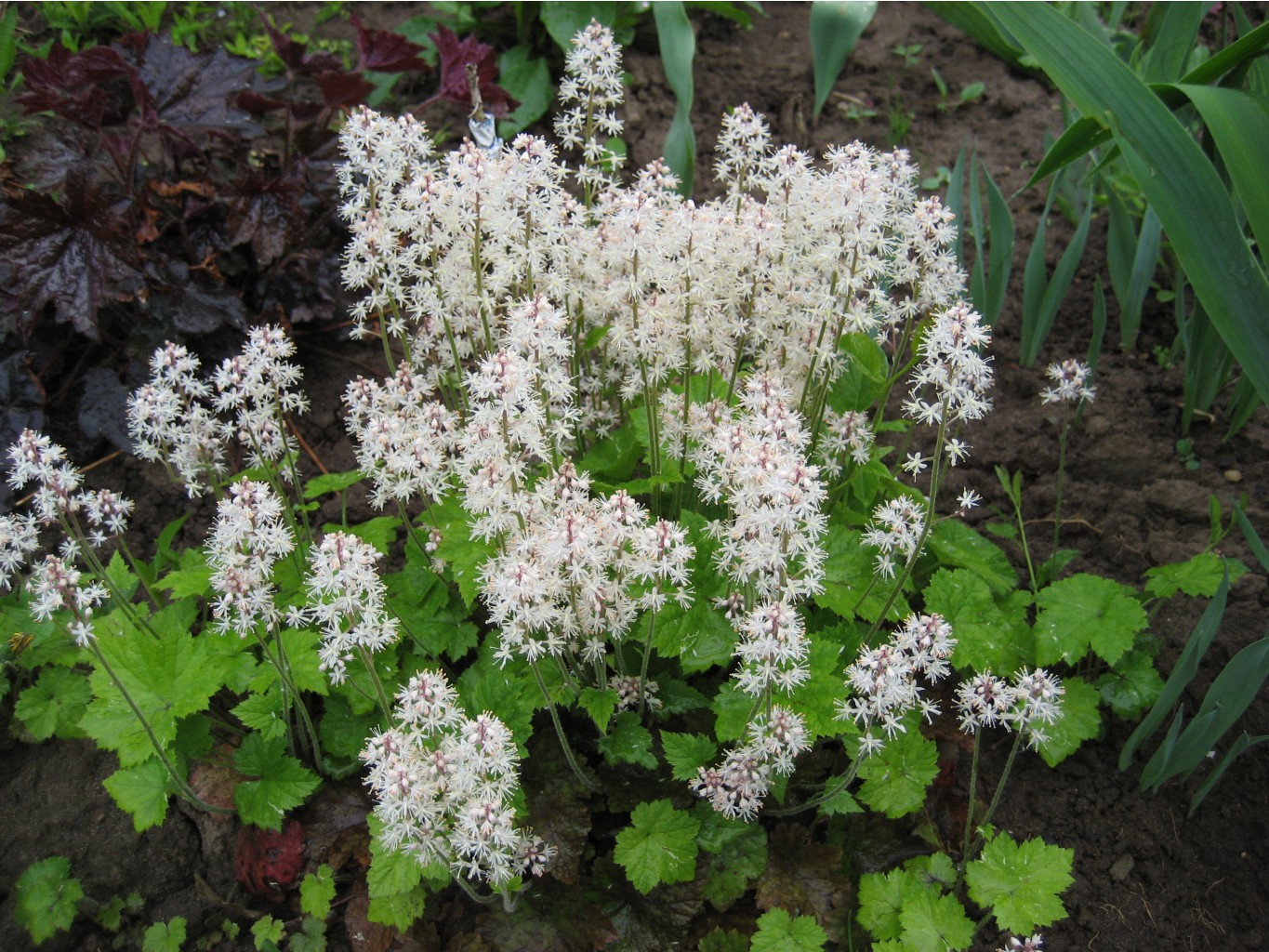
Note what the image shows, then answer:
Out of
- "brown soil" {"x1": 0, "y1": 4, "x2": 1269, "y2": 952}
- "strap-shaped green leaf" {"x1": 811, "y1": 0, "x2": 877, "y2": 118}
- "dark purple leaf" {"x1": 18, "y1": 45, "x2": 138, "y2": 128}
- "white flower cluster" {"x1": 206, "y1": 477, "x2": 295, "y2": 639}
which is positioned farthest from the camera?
"strap-shaped green leaf" {"x1": 811, "y1": 0, "x2": 877, "y2": 118}

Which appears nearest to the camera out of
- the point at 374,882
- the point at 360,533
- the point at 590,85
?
the point at 374,882

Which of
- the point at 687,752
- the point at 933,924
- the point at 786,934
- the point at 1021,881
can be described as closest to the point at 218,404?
the point at 687,752

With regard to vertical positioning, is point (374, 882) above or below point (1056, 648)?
below

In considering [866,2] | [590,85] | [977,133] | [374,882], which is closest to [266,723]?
[374,882]

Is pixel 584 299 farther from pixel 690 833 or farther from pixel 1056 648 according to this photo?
pixel 1056 648

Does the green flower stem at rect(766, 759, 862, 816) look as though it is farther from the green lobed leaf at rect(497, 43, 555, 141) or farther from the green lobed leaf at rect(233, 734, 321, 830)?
the green lobed leaf at rect(497, 43, 555, 141)

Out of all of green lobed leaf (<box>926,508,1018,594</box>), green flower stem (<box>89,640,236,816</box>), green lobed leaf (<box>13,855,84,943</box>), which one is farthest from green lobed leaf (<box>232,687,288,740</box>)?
green lobed leaf (<box>926,508,1018,594</box>)

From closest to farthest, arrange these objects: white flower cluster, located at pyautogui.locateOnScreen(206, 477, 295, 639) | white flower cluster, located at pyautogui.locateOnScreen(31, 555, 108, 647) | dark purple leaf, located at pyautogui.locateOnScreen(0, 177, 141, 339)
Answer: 1. white flower cluster, located at pyautogui.locateOnScreen(206, 477, 295, 639)
2. white flower cluster, located at pyautogui.locateOnScreen(31, 555, 108, 647)
3. dark purple leaf, located at pyautogui.locateOnScreen(0, 177, 141, 339)

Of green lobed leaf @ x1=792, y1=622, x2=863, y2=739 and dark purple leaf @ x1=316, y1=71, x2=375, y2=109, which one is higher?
dark purple leaf @ x1=316, y1=71, x2=375, y2=109

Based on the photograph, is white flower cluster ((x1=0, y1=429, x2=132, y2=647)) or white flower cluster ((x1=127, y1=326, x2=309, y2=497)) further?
white flower cluster ((x1=127, y1=326, x2=309, y2=497))
